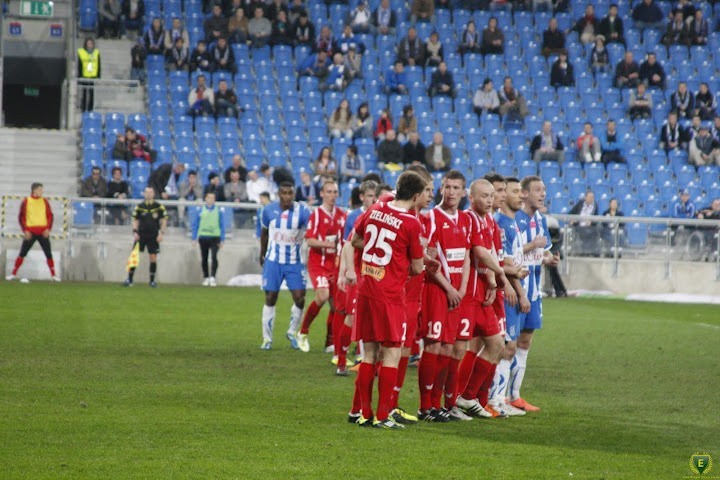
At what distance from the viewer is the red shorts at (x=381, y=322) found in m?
8.87

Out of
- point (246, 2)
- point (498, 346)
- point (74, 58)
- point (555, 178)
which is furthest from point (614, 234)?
point (498, 346)

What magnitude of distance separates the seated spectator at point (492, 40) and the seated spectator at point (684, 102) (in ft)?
15.4

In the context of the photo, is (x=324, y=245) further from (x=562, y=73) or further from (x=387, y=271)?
(x=562, y=73)

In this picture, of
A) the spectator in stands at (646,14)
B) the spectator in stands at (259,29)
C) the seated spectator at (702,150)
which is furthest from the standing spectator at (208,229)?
the spectator in stands at (646,14)

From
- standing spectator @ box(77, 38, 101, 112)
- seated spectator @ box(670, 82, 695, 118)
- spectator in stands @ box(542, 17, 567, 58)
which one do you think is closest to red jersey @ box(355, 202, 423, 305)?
standing spectator @ box(77, 38, 101, 112)

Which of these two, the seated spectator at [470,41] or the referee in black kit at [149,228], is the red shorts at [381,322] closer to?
the referee in black kit at [149,228]

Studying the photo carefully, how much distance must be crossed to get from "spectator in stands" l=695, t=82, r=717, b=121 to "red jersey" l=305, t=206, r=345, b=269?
62.0ft

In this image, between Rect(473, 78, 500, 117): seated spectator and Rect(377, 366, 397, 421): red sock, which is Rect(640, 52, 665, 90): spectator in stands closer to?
Rect(473, 78, 500, 117): seated spectator

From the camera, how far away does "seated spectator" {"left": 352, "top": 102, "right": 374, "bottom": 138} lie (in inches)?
1129

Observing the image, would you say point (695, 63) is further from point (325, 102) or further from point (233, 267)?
point (233, 267)

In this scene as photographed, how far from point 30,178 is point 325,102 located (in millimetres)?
7291

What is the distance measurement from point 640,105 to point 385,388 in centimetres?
2344

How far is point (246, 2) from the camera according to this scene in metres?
31.6

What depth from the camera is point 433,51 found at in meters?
31.1
